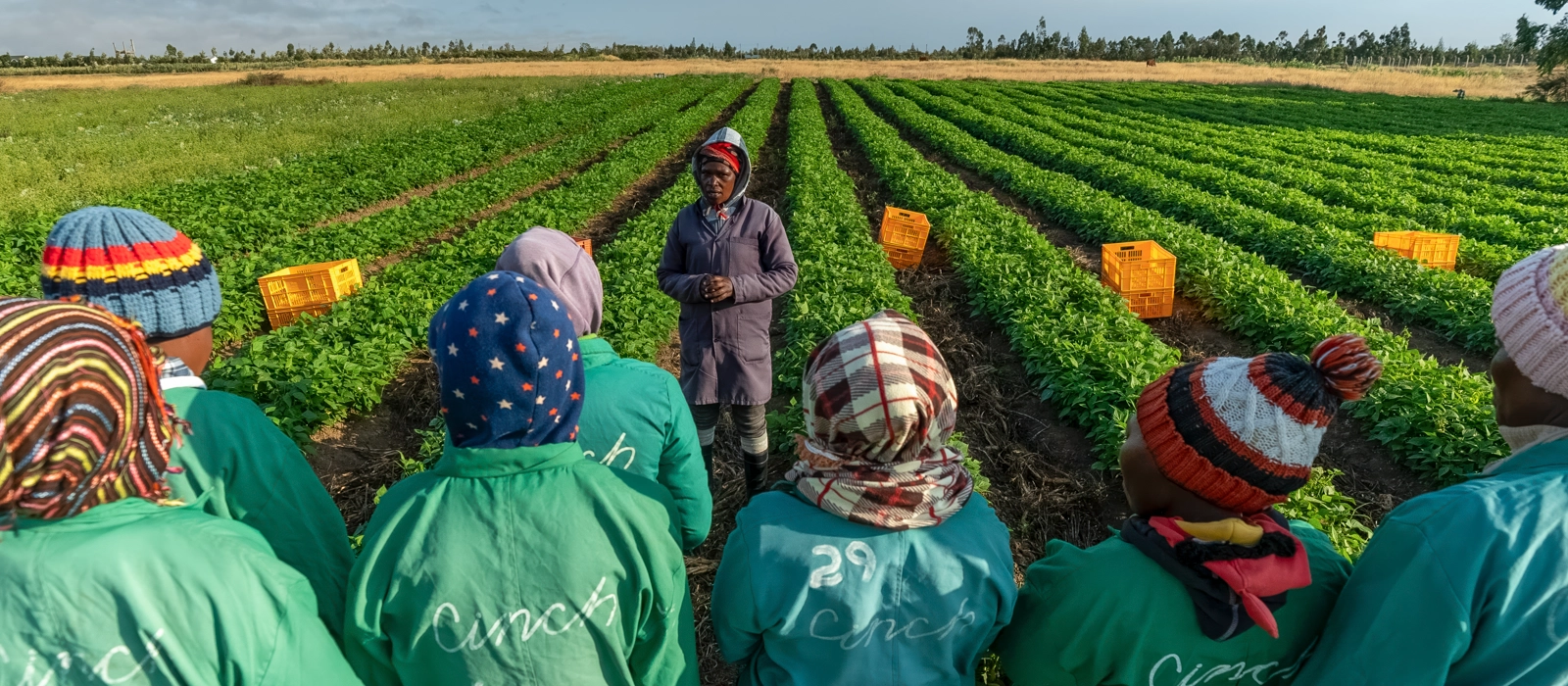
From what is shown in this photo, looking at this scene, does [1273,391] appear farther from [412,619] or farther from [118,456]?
[118,456]

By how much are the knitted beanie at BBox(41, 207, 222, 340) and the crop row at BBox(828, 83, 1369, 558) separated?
5.09m

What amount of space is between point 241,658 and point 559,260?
1.67m

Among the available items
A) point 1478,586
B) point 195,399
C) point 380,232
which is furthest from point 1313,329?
point 380,232

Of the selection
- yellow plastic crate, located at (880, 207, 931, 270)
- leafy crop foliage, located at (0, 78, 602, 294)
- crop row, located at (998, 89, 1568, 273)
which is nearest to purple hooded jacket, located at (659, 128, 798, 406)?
yellow plastic crate, located at (880, 207, 931, 270)

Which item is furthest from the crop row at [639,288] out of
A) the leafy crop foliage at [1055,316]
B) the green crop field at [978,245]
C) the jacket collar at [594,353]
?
the leafy crop foliage at [1055,316]

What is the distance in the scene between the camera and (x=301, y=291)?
7.87m

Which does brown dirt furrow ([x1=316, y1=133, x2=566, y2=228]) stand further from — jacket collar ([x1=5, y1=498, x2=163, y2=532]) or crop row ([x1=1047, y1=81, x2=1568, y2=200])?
crop row ([x1=1047, y1=81, x2=1568, y2=200])

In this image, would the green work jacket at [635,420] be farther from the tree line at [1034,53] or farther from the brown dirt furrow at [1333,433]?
the tree line at [1034,53]

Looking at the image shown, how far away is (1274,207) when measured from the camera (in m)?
12.7

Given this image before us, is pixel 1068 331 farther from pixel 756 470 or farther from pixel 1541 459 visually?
pixel 1541 459

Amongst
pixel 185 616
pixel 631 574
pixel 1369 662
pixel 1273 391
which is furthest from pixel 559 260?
pixel 1369 662

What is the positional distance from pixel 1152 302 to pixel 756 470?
5.84 m

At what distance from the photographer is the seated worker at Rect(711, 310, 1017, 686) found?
1707 mm

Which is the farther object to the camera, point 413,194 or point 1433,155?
point 1433,155
